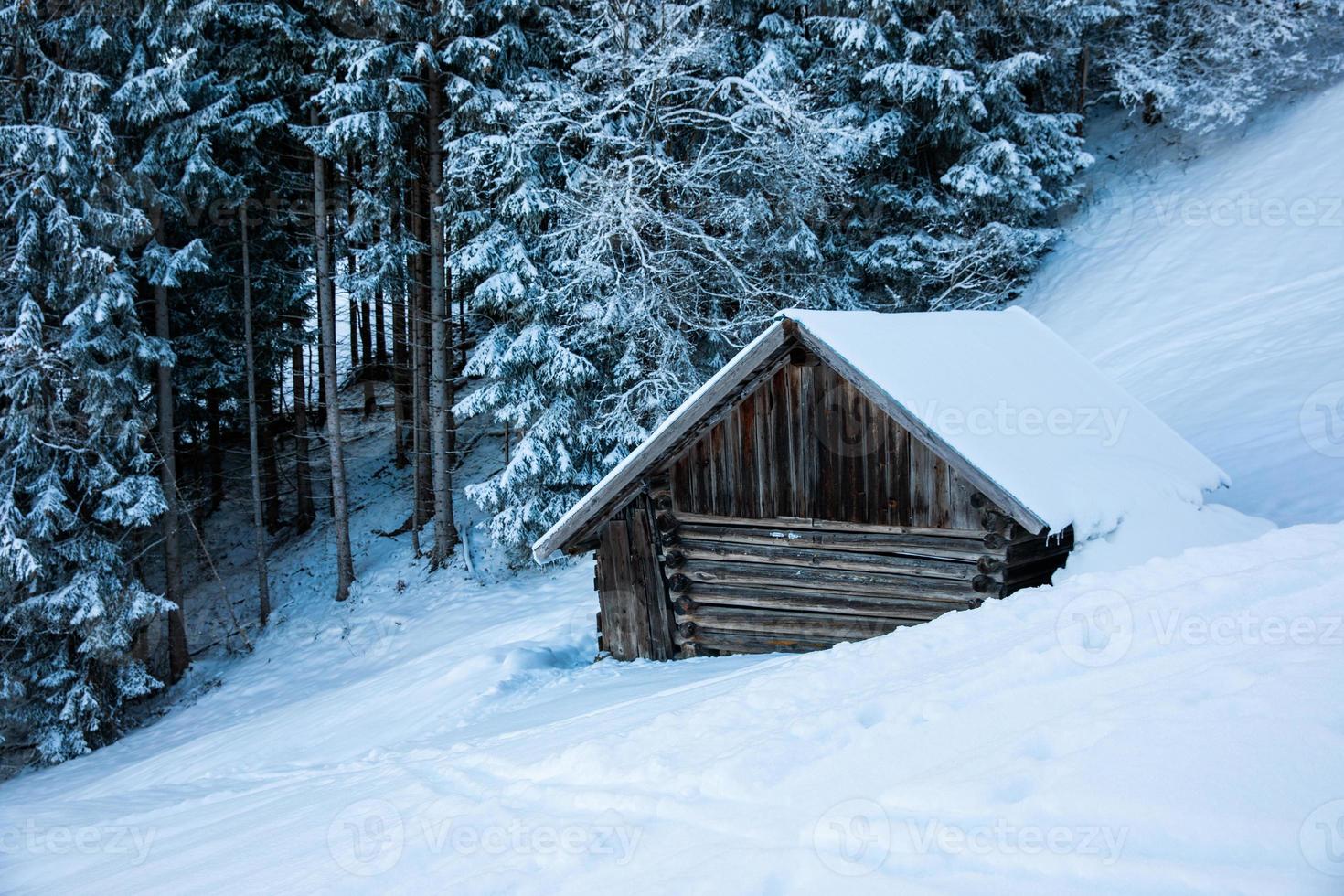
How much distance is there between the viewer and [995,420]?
28.9ft

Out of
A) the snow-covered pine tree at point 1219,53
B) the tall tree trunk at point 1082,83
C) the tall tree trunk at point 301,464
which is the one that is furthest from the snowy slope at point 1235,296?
the tall tree trunk at point 301,464

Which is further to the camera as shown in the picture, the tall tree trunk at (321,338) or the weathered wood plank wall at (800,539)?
the tall tree trunk at (321,338)

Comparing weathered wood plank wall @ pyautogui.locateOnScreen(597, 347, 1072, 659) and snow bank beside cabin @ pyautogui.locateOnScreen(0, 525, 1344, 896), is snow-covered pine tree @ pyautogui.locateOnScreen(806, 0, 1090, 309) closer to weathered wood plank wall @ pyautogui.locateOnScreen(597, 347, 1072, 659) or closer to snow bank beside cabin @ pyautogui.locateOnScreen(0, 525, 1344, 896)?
weathered wood plank wall @ pyautogui.locateOnScreen(597, 347, 1072, 659)

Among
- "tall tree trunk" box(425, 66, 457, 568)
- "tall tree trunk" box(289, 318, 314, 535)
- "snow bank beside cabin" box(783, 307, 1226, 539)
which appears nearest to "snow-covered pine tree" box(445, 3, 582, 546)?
"tall tree trunk" box(425, 66, 457, 568)

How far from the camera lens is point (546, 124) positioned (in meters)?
15.7

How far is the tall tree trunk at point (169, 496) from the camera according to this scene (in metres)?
16.9

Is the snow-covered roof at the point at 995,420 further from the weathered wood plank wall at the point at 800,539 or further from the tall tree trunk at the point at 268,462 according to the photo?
the tall tree trunk at the point at 268,462

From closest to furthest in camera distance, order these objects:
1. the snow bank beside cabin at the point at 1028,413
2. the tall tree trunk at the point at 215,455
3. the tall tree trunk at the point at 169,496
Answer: the snow bank beside cabin at the point at 1028,413, the tall tree trunk at the point at 169,496, the tall tree trunk at the point at 215,455

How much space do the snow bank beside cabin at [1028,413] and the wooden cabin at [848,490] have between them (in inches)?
1.2

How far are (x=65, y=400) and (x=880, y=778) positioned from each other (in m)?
16.3

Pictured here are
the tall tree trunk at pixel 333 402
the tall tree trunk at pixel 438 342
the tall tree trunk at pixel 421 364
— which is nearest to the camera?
the tall tree trunk at pixel 438 342

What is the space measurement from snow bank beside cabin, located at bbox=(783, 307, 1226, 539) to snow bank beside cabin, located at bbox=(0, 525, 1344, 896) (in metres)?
1.18

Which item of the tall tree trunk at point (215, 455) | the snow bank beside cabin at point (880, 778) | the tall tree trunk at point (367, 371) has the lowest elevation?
the snow bank beside cabin at point (880, 778)

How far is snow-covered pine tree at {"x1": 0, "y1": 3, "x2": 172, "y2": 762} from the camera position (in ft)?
47.1
